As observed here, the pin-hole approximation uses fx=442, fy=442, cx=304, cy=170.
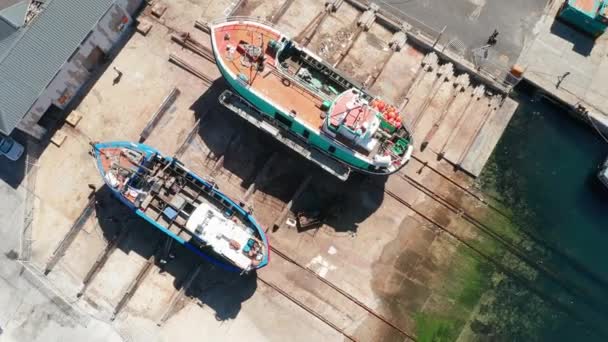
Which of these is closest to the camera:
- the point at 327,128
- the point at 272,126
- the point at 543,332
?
the point at 327,128

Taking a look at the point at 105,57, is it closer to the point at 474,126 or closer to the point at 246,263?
the point at 246,263

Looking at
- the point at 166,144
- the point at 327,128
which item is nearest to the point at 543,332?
the point at 327,128

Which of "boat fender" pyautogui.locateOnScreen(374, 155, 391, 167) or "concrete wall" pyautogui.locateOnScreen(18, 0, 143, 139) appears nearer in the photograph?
"boat fender" pyautogui.locateOnScreen(374, 155, 391, 167)

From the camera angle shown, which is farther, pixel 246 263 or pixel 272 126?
pixel 272 126

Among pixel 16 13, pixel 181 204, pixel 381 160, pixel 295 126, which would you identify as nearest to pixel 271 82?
pixel 295 126

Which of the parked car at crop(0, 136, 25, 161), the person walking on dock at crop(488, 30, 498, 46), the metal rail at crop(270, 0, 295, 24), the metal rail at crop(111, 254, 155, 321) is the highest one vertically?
the person walking on dock at crop(488, 30, 498, 46)

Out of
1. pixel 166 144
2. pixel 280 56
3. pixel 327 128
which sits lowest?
pixel 166 144

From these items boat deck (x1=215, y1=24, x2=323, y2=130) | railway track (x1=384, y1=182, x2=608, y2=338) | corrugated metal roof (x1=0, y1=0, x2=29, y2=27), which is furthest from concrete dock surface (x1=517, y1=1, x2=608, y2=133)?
corrugated metal roof (x1=0, y1=0, x2=29, y2=27)

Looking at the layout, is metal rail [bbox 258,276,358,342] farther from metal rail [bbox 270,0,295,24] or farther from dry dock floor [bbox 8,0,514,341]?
metal rail [bbox 270,0,295,24]

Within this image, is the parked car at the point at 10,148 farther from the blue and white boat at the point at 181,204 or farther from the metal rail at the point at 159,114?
the metal rail at the point at 159,114
